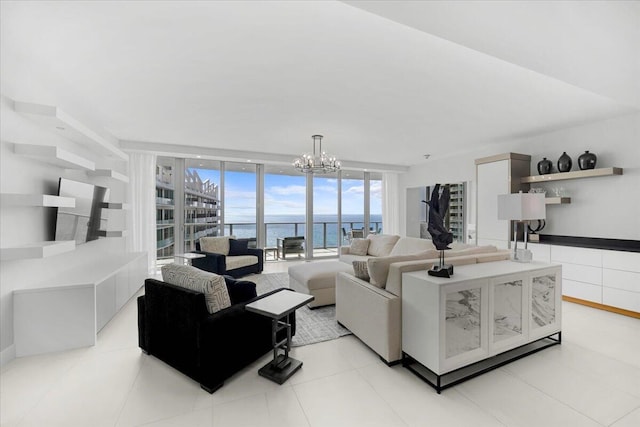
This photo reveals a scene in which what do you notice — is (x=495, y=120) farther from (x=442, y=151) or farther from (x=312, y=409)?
(x=312, y=409)

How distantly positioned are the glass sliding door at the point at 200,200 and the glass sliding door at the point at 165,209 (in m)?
0.27

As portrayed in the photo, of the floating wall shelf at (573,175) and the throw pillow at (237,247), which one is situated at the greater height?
the floating wall shelf at (573,175)

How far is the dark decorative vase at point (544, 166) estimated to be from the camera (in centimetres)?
450

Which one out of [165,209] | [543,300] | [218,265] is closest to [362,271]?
[543,300]

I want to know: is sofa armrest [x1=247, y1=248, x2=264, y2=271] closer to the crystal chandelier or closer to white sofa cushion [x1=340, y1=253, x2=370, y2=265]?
white sofa cushion [x1=340, y1=253, x2=370, y2=265]

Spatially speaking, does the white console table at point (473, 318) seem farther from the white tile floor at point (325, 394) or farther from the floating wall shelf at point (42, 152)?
the floating wall shelf at point (42, 152)

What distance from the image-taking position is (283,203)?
23.5ft

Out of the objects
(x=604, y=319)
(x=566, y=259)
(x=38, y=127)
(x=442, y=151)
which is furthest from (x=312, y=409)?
(x=442, y=151)

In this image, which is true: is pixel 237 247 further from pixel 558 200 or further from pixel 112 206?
pixel 558 200

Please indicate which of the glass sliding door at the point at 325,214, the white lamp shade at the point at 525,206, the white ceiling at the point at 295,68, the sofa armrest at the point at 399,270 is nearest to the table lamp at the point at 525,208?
the white lamp shade at the point at 525,206

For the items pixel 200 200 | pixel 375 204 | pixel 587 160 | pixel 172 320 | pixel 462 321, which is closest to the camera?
pixel 462 321

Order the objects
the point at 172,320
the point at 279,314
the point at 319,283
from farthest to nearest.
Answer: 1. the point at 319,283
2. the point at 172,320
3. the point at 279,314

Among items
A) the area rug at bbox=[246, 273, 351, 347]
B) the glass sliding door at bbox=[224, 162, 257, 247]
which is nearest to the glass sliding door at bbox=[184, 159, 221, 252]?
the glass sliding door at bbox=[224, 162, 257, 247]

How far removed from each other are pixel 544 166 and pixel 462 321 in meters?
3.95
